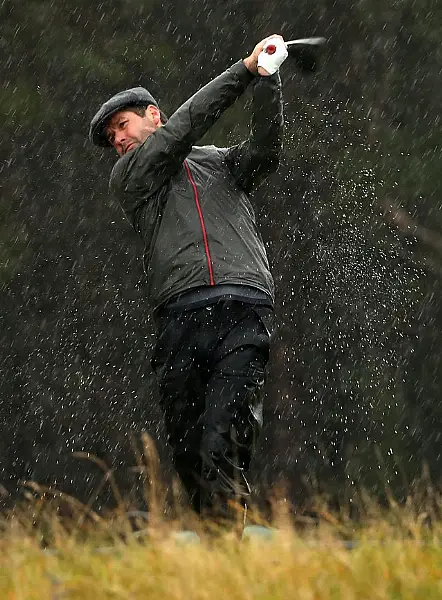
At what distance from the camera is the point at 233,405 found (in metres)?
5.62

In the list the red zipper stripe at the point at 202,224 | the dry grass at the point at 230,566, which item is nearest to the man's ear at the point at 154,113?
the red zipper stripe at the point at 202,224

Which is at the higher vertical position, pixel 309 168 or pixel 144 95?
pixel 144 95

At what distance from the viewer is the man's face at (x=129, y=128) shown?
6176 mm

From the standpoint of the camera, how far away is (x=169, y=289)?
5809mm

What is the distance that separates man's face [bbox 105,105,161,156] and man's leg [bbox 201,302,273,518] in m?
0.93

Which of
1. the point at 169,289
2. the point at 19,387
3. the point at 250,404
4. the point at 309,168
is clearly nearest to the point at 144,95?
the point at 169,289

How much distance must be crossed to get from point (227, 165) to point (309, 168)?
26.5 feet

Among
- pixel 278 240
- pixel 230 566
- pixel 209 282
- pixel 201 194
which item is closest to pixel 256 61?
pixel 201 194

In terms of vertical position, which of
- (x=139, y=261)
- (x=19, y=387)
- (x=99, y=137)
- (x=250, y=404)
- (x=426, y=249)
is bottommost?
(x=19, y=387)

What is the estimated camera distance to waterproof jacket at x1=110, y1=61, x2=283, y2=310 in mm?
5750

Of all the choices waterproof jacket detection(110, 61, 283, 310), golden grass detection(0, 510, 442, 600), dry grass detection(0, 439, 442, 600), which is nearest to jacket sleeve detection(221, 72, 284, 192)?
waterproof jacket detection(110, 61, 283, 310)

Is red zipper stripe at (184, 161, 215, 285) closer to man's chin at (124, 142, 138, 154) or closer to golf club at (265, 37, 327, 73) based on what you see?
man's chin at (124, 142, 138, 154)

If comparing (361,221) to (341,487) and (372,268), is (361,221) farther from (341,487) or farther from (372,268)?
(341,487)

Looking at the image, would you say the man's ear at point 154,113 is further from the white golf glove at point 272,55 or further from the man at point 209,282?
the white golf glove at point 272,55
